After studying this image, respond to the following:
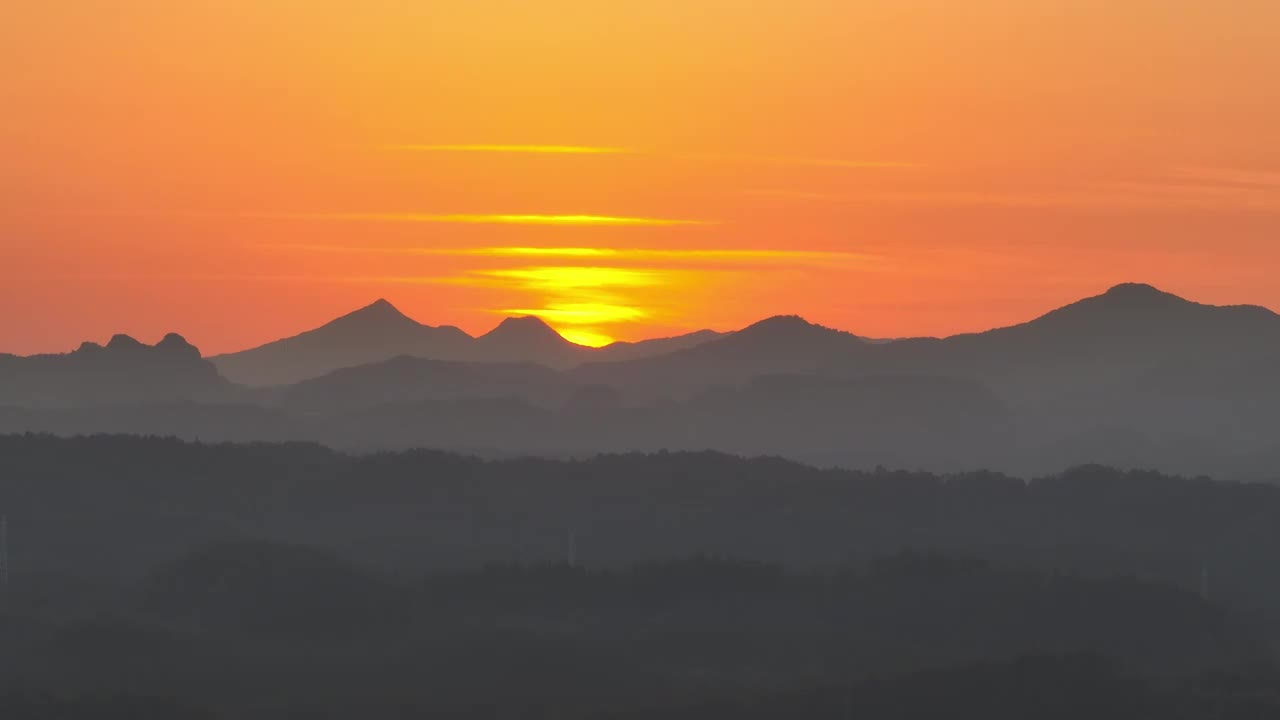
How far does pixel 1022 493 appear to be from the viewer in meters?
162

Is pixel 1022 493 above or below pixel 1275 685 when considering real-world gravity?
Result: above

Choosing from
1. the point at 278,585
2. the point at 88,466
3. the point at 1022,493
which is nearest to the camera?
the point at 278,585

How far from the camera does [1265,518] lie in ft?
494

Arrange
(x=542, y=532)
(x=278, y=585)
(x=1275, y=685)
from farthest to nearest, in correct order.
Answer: (x=542, y=532), (x=278, y=585), (x=1275, y=685)

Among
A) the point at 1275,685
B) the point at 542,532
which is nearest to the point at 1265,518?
the point at 542,532

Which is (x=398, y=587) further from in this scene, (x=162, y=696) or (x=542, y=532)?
(x=542, y=532)

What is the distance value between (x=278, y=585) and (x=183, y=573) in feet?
22.1

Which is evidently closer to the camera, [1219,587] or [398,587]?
[398,587]

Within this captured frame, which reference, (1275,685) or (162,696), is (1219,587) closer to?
(1275,685)

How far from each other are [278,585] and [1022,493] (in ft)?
260

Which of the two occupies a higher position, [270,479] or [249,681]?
[270,479]

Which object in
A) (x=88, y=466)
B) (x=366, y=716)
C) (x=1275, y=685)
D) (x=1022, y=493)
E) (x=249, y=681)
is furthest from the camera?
(x=1022, y=493)

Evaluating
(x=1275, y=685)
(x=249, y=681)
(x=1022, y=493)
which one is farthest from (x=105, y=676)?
(x=1022, y=493)

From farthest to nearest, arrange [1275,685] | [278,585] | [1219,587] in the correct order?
[1219,587], [278,585], [1275,685]
